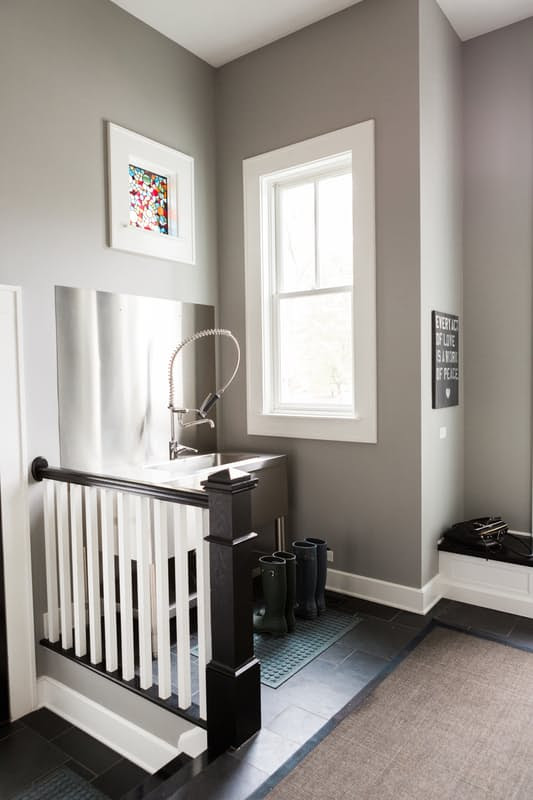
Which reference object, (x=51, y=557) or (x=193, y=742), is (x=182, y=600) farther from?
(x=51, y=557)

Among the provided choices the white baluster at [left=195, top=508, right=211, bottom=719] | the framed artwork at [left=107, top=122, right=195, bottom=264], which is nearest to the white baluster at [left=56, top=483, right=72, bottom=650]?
the white baluster at [left=195, top=508, right=211, bottom=719]

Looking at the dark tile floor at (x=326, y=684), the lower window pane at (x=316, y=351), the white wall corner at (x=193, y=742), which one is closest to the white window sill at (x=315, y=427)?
the lower window pane at (x=316, y=351)

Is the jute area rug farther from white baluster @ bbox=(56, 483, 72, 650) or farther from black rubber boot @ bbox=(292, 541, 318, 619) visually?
white baluster @ bbox=(56, 483, 72, 650)

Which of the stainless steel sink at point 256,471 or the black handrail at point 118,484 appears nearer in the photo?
the black handrail at point 118,484

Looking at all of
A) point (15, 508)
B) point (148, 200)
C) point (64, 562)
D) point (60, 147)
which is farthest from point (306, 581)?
point (60, 147)

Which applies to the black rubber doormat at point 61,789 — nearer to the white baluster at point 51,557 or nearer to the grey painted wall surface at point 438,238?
the white baluster at point 51,557

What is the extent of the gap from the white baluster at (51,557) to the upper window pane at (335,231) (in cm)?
200

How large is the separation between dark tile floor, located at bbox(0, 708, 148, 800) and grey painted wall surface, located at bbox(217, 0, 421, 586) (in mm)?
1586

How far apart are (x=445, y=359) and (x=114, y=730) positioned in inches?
101

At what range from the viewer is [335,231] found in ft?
11.1

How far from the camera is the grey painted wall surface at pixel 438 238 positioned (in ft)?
9.95

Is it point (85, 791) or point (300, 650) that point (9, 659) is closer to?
point (85, 791)

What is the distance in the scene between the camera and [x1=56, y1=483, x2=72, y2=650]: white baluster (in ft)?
8.50

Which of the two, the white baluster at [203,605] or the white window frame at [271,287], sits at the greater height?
the white window frame at [271,287]
